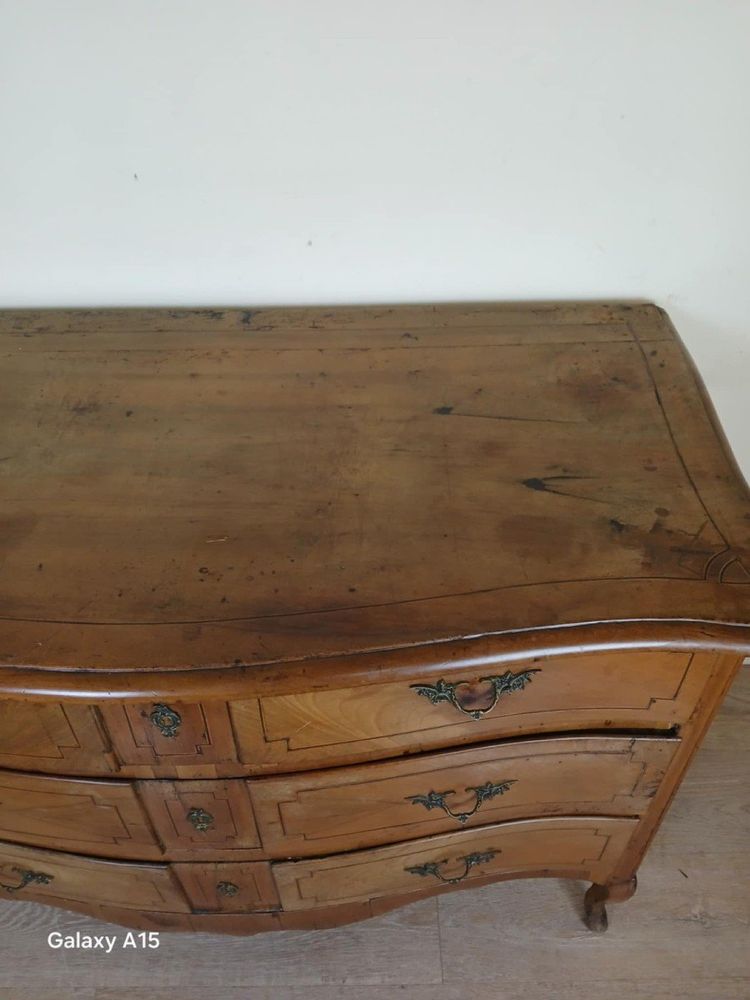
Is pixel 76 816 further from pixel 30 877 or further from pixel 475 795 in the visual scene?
pixel 475 795

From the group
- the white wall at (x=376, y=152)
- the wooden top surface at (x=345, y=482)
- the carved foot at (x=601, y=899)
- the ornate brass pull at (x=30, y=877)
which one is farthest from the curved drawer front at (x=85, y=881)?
the white wall at (x=376, y=152)

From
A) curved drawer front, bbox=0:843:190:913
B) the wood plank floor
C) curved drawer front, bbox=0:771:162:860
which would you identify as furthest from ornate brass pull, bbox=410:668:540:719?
the wood plank floor

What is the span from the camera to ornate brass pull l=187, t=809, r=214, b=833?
898 millimetres

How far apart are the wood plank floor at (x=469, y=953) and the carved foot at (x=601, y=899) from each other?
0.02m

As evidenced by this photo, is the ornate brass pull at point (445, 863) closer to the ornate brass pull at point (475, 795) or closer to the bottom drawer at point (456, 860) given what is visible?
the bottom drawer at point (456, 860)

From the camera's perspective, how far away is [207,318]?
3.56 feet

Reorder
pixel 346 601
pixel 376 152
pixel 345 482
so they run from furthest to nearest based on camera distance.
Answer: pixel 376 152 < pixel 345 482 < pixel 346 601

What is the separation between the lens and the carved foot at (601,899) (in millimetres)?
1194

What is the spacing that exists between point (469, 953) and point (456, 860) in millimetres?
340

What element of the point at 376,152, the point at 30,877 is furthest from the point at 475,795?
the point at 376,152

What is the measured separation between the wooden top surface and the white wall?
7cm

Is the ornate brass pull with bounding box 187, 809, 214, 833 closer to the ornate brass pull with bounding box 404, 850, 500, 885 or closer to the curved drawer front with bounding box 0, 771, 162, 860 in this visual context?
the curved drawer front with bounding box 0, 771, 162, 860

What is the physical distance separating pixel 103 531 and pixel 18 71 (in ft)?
1.94

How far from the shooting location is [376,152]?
3.20 feet
